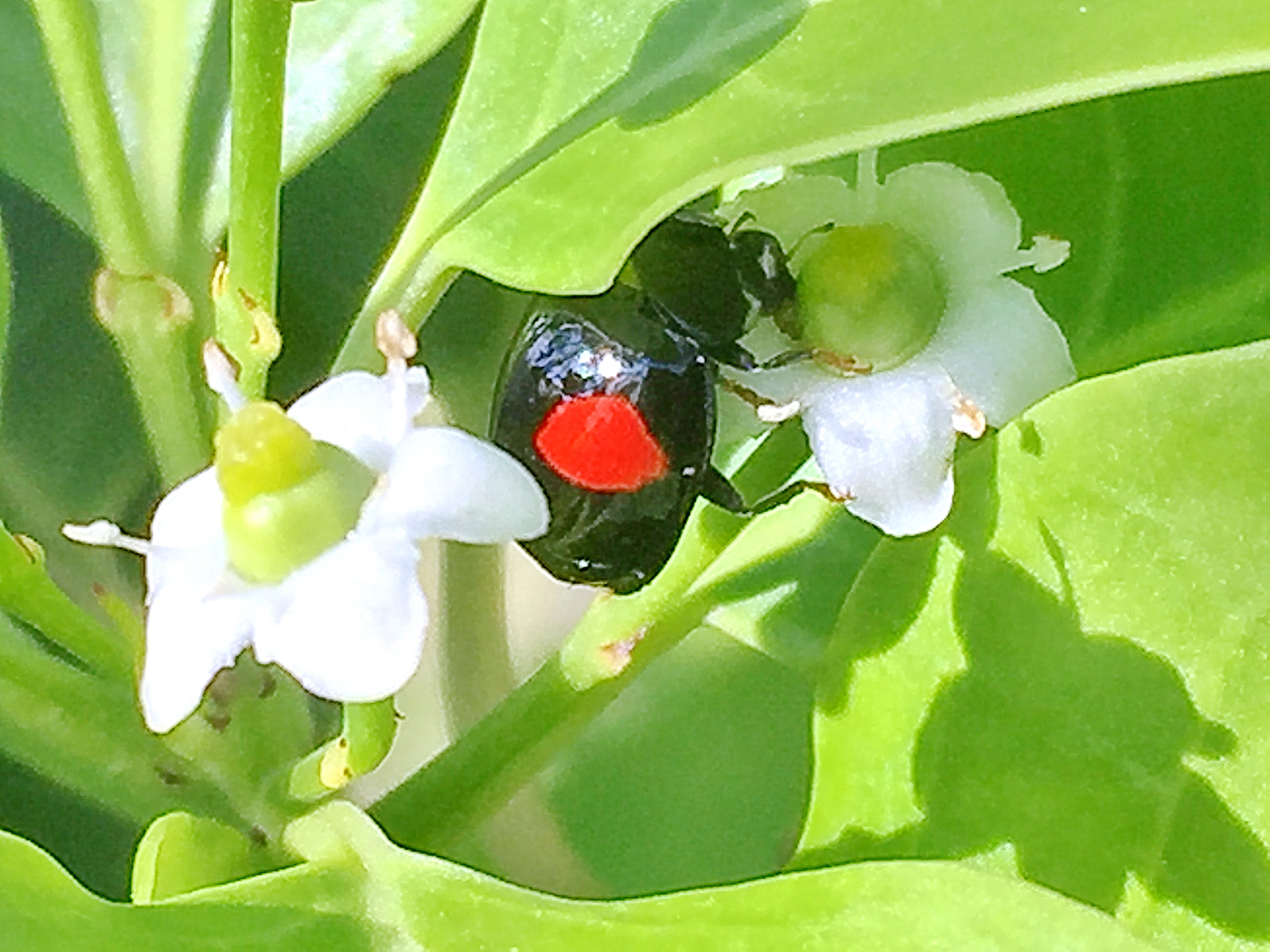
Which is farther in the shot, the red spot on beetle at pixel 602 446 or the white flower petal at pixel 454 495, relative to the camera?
the red spot on beetle at pixel 602 446

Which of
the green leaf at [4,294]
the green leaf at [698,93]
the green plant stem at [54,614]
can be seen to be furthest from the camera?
the green leaf at [4,294]

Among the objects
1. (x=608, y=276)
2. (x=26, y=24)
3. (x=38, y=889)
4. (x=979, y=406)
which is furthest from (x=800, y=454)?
(x=26, y=24)

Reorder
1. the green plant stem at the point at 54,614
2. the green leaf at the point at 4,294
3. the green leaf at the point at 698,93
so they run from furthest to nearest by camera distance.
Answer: the green leaf at the point at 4,294, the green plant stem at the point at 54,614, the green leaf at the point at 698,93

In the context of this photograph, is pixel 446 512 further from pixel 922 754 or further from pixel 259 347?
pixel 922 754

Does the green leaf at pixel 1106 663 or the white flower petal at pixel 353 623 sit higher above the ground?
the white flower petal at pixel 353 623

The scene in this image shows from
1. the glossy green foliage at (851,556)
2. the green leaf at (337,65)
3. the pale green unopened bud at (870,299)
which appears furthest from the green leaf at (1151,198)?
the green leaf at (337,65)

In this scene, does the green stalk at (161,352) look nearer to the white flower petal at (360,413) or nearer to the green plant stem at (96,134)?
the green plant stem at (96,134)

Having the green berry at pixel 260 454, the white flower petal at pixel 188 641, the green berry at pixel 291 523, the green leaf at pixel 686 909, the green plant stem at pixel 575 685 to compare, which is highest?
the green berry at pixel 260 454
